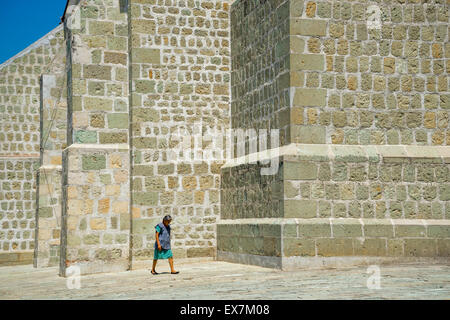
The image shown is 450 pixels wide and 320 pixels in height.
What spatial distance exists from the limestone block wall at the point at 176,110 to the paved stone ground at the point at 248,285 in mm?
1552

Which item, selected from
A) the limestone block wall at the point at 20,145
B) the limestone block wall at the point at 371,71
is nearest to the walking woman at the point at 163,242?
the limestone block wall at the point at 371,71

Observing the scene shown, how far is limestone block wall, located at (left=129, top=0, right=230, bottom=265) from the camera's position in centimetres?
1432

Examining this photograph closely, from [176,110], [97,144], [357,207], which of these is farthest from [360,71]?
Result: [97,144]

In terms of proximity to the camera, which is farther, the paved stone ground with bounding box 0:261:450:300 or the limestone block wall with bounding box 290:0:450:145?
the limestone block wall with bounding box 290:0:450:145

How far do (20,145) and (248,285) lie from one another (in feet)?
44.9

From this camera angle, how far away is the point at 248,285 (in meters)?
9.89

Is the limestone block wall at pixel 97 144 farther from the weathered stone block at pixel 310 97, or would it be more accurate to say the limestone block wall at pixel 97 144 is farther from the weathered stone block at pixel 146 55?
the weathered stone block at pixel 310 97

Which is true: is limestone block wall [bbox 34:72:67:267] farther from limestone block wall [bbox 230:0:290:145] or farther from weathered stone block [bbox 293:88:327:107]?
weathered stone block [bbox 293:88:327:107]

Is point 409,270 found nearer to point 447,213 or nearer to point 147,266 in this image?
point 447,213

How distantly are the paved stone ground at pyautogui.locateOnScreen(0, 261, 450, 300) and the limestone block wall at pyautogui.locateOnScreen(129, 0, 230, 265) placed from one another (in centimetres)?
155

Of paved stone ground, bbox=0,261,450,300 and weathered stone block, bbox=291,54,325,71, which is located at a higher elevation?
weathered stone block, bbox=291,54,325,71

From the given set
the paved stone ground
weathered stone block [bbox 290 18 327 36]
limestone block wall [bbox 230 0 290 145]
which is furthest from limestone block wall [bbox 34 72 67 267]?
weathered stone block [bbox 290 18 327 36]

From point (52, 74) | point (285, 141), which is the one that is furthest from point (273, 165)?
point (52, 74)

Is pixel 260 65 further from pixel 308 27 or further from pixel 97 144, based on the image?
pixel 97 144
